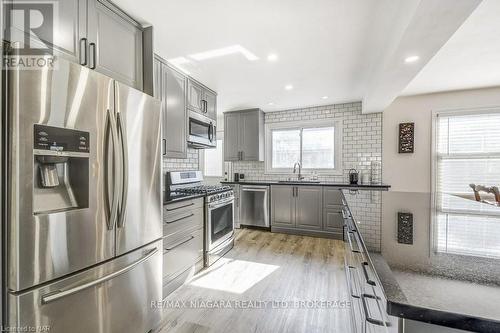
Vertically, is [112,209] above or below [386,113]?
below

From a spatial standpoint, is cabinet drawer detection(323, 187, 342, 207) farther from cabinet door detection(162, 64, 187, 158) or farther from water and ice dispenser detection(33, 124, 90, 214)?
water and ice dispenser detection(33, 124, 90, 214)

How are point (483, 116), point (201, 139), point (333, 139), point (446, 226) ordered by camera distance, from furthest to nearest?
point (333, 139) → point (483, 116) → point (201, 139) → point (446, 226)

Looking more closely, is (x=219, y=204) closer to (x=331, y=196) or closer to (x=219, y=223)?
(x=219, y=223)

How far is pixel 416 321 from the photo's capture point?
0.52 metres

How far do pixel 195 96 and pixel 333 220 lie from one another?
122 inches

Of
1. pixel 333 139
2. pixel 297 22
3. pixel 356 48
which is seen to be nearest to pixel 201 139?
pixel 297 22

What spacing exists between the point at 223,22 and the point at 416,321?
7.08 feet

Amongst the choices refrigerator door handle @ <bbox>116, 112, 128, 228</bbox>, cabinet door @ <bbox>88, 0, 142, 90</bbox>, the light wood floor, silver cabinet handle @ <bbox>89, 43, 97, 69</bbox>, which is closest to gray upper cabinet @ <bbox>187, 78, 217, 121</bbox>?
cabinet door @ <bbox>88, 0, 142, 90</bbox>

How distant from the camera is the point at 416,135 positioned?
393cm

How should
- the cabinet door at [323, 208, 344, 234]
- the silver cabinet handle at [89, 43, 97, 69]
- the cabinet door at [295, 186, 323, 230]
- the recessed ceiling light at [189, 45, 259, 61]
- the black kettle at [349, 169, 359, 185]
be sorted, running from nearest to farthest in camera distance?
1. the silver cabinet handle at [89, 43, 97, 69]
2. the recessed ceiling light at [189, 45, 259, 61]
3. the cabinet door at [323, 208, 344, 234]
4. the cabinet door at [295, 186, 323, 230]
5. the black kettle at [349, 169, 359, 185]

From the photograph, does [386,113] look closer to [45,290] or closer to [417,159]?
[417,159]

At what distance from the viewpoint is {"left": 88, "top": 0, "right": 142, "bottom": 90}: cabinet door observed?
152 centimetres

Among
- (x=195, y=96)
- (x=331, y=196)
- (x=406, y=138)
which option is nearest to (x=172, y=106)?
(x=195, y=96)

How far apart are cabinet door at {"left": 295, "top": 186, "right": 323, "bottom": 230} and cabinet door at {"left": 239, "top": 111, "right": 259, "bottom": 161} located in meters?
1.26
